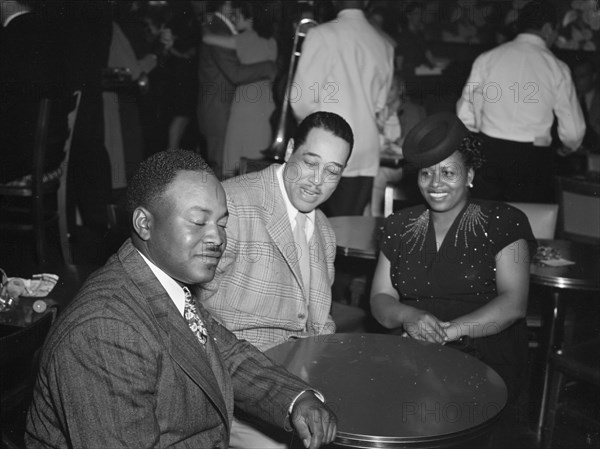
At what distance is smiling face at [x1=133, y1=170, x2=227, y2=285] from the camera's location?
1.56 meters

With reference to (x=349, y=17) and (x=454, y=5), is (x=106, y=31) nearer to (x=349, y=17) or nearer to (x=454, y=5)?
(x=349, y=17)

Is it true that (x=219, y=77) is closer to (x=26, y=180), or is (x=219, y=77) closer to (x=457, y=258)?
(x=26, y=180)

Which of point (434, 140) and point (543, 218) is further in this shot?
point (543, 218)

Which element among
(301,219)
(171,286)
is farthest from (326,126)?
(171,286)

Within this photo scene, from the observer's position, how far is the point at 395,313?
2611 mm

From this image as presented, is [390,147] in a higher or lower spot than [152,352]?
lower

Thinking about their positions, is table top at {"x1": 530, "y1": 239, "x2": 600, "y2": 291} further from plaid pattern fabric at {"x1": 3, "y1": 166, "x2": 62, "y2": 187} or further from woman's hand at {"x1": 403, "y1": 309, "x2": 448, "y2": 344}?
plaid pattern fabric at {"x1": 3, "y1": 166, "x2": 62, "y2": 187}

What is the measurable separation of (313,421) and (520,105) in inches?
133

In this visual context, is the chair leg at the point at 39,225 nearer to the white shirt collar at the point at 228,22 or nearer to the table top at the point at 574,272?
the white shirt collar at the point at 228,22

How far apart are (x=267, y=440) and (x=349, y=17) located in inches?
110

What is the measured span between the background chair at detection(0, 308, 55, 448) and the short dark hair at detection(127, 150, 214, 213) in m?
0.43

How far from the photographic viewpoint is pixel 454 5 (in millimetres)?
8133

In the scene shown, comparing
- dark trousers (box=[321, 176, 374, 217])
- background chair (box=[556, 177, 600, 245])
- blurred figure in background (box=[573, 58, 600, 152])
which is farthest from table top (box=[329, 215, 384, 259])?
blurred figure in background (box=[573, 58, 600, 152])

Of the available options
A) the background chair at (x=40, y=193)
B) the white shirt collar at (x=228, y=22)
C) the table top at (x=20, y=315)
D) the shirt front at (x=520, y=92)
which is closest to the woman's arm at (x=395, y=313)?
the table top at (x=20, y=315)
